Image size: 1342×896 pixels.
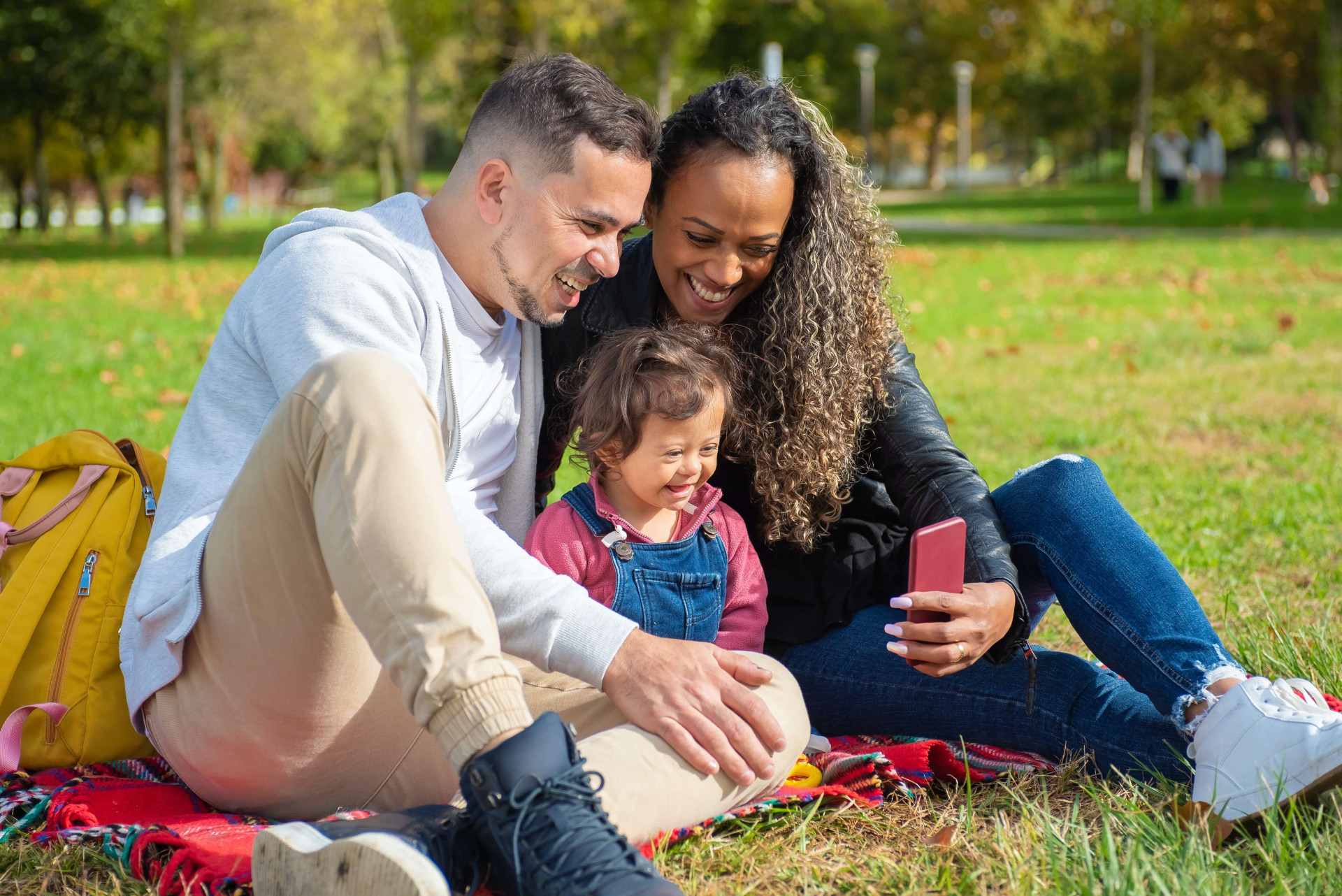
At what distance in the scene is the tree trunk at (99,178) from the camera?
27.2 metres

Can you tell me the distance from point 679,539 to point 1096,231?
62.5 ft

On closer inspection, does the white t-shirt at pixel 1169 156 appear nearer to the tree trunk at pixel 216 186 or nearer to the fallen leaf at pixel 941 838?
the tree trunk at pixel 216 186

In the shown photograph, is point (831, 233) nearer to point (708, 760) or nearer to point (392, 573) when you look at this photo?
point (708, 760)

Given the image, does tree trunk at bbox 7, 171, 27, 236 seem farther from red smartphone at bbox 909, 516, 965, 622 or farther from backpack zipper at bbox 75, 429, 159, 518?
red smartphone at bbox 909, 516, 965, 622

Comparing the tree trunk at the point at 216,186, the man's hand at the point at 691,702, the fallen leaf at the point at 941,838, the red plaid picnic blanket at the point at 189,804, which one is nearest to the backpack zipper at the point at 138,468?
the red plaid picnic blanket at the point at 189,804

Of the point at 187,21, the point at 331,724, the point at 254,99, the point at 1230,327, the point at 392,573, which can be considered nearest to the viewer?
the point at 392,573

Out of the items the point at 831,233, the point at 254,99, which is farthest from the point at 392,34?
the point at 831,233

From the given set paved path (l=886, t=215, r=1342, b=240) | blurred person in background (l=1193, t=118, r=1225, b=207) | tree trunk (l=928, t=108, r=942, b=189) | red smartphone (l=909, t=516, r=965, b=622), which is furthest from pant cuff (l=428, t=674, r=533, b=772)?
tree trunk (l=928, t=108, r=942, b=189)

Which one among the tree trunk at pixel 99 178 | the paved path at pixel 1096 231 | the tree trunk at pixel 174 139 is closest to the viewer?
the tree trunk at pixel 174 139

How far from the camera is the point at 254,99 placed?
86.8 ft

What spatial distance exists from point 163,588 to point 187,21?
17367 mm

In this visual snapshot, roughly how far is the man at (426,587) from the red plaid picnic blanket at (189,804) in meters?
0.08

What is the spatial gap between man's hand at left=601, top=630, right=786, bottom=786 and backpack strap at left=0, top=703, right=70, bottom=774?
114 centimetres

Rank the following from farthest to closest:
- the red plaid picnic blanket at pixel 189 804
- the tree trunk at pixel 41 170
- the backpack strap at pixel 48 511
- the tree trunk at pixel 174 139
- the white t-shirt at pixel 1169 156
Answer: the white t-shirt at pixel 1169 156 → the tree trunk at pixel 41 170 → the tree trunk at pixel 174 139 → the backpack strap at pixel 48 511 → the red plaid picnic blanket at pixel 189 804
